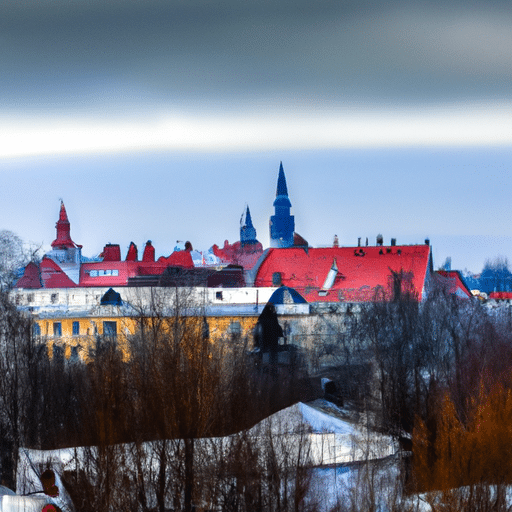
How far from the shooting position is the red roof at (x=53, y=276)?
2616 inches

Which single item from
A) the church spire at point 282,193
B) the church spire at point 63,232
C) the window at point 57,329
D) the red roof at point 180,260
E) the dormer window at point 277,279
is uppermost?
the church spire at point 282,193

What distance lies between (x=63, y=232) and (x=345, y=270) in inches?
880

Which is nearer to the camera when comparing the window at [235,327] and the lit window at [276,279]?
the window at [235,327]

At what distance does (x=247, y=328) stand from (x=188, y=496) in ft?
116

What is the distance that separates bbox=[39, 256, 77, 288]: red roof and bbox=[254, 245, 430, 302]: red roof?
12.5m

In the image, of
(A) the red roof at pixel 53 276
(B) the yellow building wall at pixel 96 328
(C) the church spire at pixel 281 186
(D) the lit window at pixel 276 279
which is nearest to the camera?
(B) the yellow building wall at pixel 96 328

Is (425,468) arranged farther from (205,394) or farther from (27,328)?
(27,328)

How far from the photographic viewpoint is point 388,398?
38.0 m

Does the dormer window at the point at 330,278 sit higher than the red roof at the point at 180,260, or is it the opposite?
the red roof at the point at 180,260

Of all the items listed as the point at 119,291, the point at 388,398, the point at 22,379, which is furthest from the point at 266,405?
the point at 119,291

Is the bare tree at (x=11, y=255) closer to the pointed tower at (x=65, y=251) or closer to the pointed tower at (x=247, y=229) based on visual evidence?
the pointed tower at (x=65, y=251)

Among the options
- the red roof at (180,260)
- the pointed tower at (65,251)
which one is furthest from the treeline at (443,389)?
the pointed tower at (65,251)

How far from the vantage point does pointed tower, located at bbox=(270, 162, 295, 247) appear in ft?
307

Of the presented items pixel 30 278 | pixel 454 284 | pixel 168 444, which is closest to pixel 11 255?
pixel 30 278
